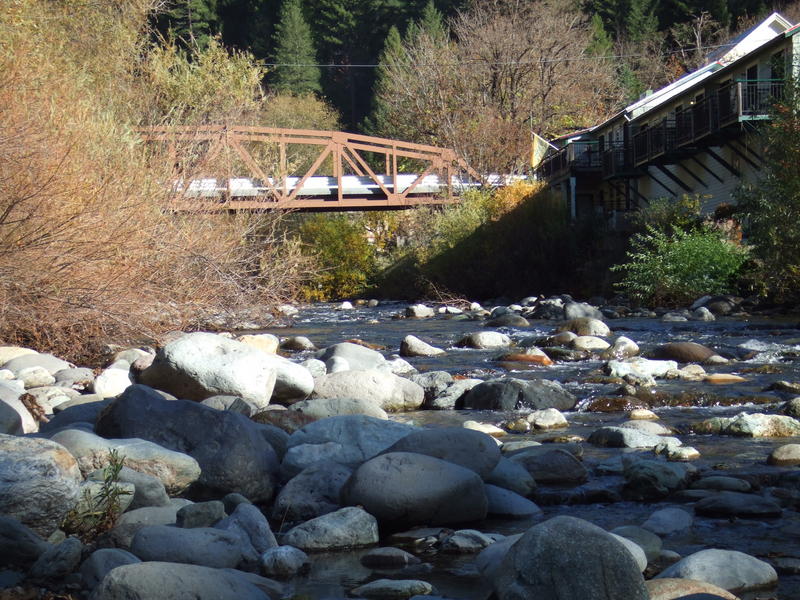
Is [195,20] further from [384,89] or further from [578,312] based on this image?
[578,312]

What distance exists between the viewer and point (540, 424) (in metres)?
9.26

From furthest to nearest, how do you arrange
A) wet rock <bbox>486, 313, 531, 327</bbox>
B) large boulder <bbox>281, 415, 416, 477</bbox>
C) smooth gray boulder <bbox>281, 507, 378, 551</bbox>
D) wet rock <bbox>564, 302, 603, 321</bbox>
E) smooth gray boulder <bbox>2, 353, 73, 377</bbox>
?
wet rock <bbox>564, 302, 603, 321</bbox> < wet rock <bbox>486, 313, 531, 327</bbox> < smooth gray boulder <bbox>2, 353, 73, 377</bbox> < large boulder <bbox>281, 415, 416, 477</bbox> < smooth gray boulder <bbox>281, 507, 378, 551</bbox>

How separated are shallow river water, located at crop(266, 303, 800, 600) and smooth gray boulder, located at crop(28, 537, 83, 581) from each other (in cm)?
114

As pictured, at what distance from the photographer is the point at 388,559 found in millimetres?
5289

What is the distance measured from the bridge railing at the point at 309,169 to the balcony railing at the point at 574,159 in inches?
160

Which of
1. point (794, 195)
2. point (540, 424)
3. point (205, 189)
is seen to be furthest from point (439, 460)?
point (794, 195)

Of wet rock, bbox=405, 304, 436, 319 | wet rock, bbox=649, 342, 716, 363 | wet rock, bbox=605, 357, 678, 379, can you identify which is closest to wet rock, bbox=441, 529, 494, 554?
wet rock, bbox=605, 357, 678, 379

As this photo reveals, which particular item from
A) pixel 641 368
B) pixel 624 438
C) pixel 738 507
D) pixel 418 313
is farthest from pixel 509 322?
pixel 738 507

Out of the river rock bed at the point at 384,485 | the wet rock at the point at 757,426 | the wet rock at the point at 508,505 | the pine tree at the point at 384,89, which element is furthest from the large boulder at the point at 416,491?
the pine tree at the point at 384,89

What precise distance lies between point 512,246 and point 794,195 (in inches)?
614

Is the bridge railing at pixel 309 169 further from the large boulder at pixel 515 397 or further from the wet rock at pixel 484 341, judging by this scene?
the large boulder at pixel 515 397

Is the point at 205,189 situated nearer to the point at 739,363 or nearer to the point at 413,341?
the point at 413,341

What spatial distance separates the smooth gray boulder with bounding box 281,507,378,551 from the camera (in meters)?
5.57

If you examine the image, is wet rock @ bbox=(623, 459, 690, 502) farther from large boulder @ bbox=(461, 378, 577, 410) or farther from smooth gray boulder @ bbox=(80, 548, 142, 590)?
large boulder @ bbox=(461, 378, 577, 410)
